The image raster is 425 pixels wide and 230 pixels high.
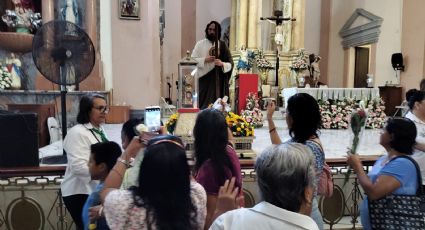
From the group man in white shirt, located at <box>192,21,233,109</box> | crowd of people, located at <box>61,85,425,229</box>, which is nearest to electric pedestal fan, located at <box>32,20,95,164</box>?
crowd of people, located at <box>61,85,425,229</box>

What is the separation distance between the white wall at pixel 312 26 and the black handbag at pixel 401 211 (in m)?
17.5

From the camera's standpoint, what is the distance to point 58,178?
3400mm

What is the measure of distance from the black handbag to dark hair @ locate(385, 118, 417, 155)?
0.33ft

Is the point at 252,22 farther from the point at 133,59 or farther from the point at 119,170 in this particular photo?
the point at 119,170

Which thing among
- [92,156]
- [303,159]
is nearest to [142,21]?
[92,156]

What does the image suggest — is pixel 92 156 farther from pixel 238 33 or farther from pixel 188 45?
pixel 188 45

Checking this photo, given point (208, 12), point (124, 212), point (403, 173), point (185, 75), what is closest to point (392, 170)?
point (403, 173)

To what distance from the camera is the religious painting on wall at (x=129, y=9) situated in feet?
30.6

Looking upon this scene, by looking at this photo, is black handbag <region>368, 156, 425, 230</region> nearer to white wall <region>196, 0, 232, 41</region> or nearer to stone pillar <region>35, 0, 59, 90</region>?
stone pillar <region>35, 0, 59, 90</region>

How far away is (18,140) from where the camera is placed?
3.47 metres

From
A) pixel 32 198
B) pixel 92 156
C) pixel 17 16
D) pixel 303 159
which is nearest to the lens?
pixel 303 159

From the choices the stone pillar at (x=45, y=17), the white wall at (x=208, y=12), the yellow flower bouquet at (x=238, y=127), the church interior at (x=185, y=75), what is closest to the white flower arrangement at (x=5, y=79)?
the church interior at (x=185, y=75)

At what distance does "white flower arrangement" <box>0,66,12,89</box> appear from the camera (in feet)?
26.8

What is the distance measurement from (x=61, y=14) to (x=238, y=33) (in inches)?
314
